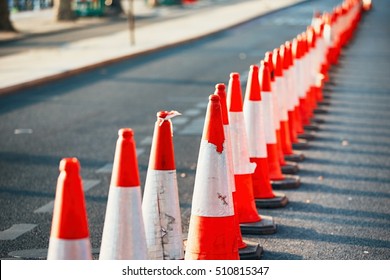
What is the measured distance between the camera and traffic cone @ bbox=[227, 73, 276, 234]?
7.21 m

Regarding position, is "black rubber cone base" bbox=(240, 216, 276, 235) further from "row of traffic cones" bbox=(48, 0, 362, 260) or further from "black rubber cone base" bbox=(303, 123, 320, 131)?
"black rubber cone base" bbox=(303, 123, 320, 131)

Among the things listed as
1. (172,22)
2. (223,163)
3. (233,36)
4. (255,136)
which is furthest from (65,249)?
(172,22)

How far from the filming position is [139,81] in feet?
64.1

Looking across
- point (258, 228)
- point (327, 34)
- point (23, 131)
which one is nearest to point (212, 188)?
point (258, 228)

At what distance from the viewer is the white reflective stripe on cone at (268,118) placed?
341 inches

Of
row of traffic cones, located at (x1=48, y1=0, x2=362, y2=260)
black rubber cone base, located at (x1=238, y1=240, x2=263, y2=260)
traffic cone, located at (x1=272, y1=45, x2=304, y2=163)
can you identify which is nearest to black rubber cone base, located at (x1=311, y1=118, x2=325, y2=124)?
traffic cone, located at (x1=272, y1=45, x2=304, y2=163)

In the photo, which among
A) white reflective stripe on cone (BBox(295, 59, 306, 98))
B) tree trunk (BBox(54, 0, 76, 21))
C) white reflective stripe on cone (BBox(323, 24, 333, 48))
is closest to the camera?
white reflective stripe on cone (BBox(295, 59, 306, 98))

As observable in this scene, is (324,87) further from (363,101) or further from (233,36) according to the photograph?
(233,36)

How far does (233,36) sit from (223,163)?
29187 mm

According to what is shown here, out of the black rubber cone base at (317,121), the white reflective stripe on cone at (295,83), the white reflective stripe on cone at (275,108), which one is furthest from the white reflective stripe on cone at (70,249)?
the black rubber cone base at (317,121)

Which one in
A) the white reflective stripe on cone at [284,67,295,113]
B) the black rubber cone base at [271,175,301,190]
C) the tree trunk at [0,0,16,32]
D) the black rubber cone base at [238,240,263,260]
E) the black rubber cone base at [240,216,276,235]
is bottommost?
the tree trunk at [0,0,16,32]

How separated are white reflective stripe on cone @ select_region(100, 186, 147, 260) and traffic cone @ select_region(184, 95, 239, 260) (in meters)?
0.96

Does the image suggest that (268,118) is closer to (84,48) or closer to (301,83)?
(301,83)

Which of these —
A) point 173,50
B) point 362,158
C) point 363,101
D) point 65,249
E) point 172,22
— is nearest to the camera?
point 65,249
